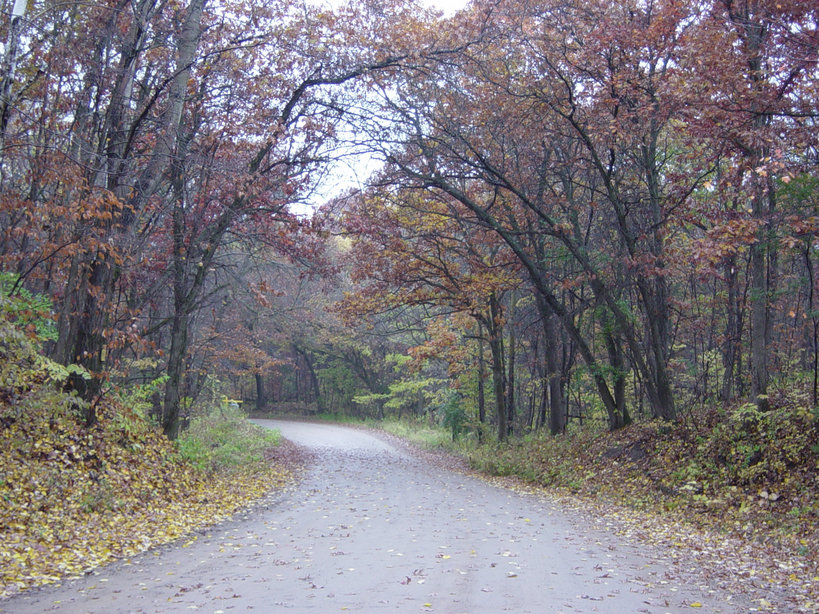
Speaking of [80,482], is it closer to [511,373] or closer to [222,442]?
[222,442]

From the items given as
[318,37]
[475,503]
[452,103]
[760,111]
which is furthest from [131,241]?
[760,111]

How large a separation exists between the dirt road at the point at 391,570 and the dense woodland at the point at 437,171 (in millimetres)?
4158

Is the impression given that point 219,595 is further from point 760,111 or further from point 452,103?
point 452,103

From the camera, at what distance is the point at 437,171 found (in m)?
17.9

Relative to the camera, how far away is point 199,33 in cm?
1368

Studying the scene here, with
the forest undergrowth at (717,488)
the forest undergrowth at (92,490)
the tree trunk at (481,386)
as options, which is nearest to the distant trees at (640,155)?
the forest undergrowth at (717,488)

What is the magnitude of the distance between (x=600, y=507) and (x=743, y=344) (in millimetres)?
6107

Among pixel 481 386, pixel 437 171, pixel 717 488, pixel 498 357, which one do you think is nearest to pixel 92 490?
pixel 717 488

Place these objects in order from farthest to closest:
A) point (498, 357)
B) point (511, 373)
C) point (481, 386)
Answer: point (481, 386) < point (511, 373) < point (498, 357)

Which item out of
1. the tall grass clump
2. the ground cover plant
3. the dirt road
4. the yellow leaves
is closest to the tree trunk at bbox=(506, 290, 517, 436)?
the tall grass clump

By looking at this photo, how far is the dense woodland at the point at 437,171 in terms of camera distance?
10.8 metres

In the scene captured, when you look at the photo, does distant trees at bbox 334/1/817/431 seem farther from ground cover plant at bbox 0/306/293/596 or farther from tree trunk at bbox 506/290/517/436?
ground cover plant at bbox 0/306/293/596

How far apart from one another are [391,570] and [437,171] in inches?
503

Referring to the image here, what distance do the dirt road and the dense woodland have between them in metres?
4.16
